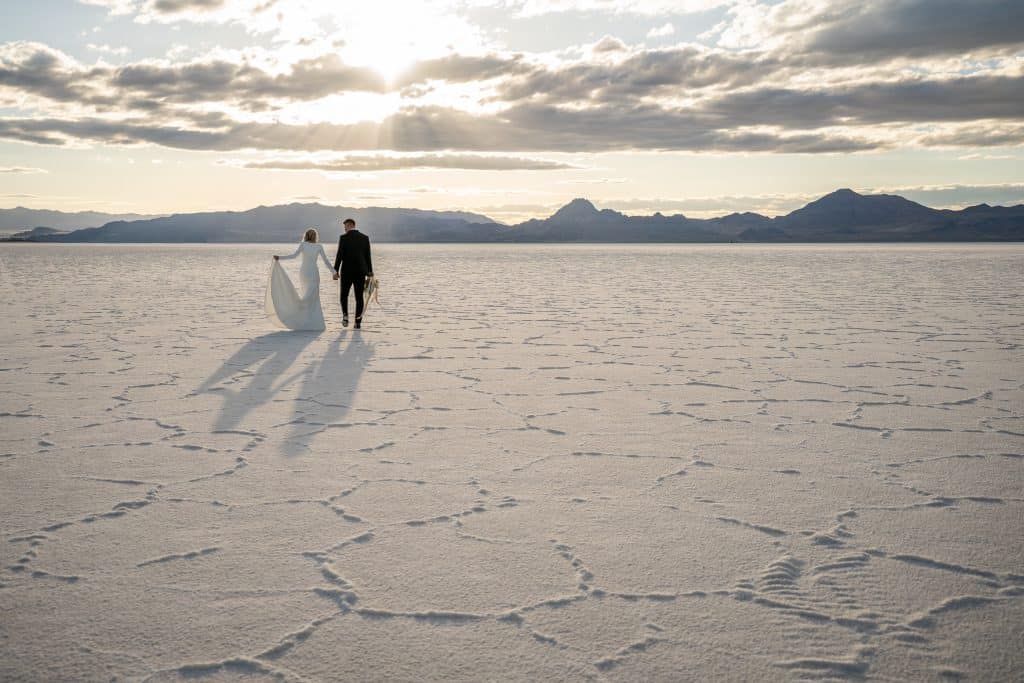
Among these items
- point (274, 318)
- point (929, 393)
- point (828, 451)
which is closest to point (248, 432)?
point (828, 451)

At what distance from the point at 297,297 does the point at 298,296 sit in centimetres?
3

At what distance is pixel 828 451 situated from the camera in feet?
13.7

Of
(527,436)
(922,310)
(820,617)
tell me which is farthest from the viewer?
(922,310)

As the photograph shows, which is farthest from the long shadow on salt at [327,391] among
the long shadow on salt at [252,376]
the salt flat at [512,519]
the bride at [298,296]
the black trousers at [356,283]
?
the black trousers at [356,283]

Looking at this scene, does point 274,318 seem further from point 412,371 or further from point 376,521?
point 376,521

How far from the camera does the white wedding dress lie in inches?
383

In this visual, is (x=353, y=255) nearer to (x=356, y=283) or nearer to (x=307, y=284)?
(x=356, y=283)

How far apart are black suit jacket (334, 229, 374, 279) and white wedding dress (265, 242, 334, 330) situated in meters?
0.21

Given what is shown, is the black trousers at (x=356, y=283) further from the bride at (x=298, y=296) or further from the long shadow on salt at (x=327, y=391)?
the long shadow on salt at (x=327, y=391)

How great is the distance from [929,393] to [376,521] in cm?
441

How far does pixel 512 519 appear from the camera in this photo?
10.4ft

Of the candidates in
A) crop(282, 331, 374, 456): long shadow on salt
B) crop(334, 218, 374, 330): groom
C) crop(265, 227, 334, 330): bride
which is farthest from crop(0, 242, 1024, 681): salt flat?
crop(334, 218, 374, 330): groom

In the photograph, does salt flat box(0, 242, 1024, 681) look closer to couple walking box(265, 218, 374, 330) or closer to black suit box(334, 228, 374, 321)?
couple walking box(265, 218, 374, 330)

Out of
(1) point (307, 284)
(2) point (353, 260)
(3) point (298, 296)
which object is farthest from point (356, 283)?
(3) point (298, 296)
